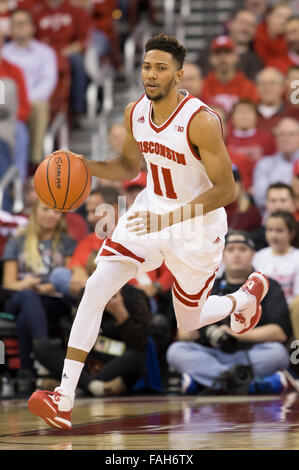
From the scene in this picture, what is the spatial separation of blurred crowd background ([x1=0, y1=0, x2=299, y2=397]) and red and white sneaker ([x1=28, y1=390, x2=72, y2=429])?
243cm

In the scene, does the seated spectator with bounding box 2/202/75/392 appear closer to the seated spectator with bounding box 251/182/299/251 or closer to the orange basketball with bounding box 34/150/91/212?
the seated spectator with bounding box 251/182/299/251

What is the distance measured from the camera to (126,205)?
8203 mm

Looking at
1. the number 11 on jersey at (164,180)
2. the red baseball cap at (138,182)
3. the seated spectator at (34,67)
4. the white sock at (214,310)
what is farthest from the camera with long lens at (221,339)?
the seated spectator at (34,67)

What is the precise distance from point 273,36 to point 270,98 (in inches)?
53.6

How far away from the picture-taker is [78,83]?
448 inches

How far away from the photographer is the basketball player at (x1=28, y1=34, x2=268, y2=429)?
4855 mm

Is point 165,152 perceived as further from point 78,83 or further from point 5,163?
point 78,83

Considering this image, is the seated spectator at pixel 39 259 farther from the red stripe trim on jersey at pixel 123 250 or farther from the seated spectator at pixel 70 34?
the seated spectator at pixel 70 34

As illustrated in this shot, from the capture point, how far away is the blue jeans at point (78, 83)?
446 inches

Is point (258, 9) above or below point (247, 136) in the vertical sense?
above

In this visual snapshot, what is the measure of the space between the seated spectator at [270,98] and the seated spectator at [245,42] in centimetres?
98

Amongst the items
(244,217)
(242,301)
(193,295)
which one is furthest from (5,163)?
(193,295)

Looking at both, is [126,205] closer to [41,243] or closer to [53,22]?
[41,243]
